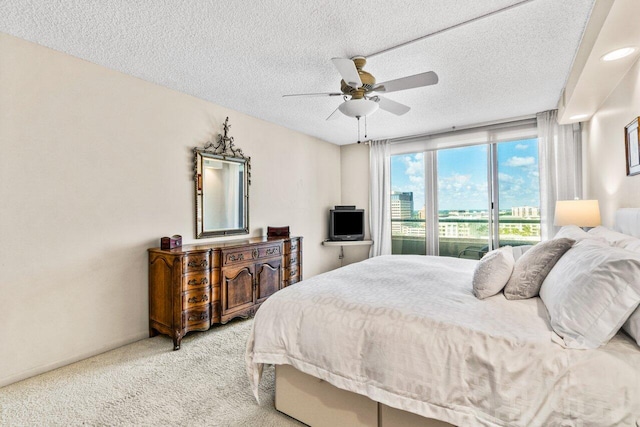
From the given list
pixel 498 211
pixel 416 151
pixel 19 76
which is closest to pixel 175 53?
pixel 19 76

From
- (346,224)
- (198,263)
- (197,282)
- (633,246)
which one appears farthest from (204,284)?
(633,246)

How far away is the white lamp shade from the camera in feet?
9.39

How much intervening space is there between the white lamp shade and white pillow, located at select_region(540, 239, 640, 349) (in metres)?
1.97

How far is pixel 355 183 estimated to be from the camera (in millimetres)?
5797

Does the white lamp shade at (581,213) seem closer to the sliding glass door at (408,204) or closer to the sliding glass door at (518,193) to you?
the sliding glass door at (518,193)

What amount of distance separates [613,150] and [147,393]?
4251 millimetres

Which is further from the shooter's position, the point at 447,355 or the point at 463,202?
the point at 463,202

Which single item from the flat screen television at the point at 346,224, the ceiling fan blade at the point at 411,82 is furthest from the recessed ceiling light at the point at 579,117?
the flat screen television at the point at 346,224

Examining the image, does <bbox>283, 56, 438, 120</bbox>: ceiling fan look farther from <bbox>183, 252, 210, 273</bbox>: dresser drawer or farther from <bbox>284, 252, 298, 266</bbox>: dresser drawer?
<bbox>284, 252, 298, 266</bbox>: dresser drawer

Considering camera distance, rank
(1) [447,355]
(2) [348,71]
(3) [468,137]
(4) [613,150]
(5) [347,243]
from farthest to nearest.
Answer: (5) [347,243], (3) [468,137], (4) [613,150], (2) [348,71], (1) [447,355]

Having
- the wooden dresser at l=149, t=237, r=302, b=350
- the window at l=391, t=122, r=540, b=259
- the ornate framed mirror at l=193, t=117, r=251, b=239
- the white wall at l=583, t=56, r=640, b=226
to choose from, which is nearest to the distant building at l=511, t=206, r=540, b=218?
the window at l=391, t=122, r=540, b=259

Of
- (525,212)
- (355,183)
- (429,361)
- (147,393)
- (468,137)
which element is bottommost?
(147,393)

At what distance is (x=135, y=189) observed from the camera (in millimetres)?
2898

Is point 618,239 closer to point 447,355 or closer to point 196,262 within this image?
point 447,355
